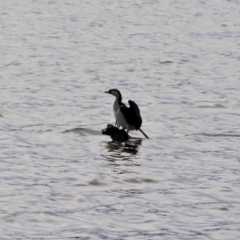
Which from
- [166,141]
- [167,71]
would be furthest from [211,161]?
[167,71]

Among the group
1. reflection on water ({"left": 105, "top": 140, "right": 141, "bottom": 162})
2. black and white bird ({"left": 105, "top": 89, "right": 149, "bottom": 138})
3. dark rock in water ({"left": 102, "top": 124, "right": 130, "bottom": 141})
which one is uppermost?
black and white bird ({"left": 105, "top": 89, "right": 149, "bottom": 138})

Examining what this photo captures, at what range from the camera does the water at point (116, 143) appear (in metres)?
13.9

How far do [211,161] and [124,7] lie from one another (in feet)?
116

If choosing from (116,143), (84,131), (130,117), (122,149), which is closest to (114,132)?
(116,143)

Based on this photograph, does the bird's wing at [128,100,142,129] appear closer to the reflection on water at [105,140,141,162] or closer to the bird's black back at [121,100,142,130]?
the bird's black back at [121,100,142,130]

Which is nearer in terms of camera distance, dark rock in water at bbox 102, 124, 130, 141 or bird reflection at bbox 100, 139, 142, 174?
bird reflection at bbox 100, 139, 142, 174

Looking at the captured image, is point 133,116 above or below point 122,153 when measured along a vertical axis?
above

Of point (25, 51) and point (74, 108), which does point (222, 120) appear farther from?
point (25, 51)

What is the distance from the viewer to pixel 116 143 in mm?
20375

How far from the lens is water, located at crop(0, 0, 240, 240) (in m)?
13.9

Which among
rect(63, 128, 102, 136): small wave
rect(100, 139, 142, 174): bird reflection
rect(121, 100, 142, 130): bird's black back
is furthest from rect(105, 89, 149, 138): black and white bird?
rect(63, 128, 102, 136): small wave

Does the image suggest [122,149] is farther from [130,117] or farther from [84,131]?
[84,131]

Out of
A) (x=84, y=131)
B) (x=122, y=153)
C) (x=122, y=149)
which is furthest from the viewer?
(x=84, y=131)

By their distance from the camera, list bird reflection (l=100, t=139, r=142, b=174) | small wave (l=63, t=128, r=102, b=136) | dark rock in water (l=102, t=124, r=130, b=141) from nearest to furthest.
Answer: bird reflection (l=100, t=139, r=142, b=174) → dark rock in water (l=102, t=124, r=130, b=141) → small wave (l=63, t=128, r=102, b=136)
